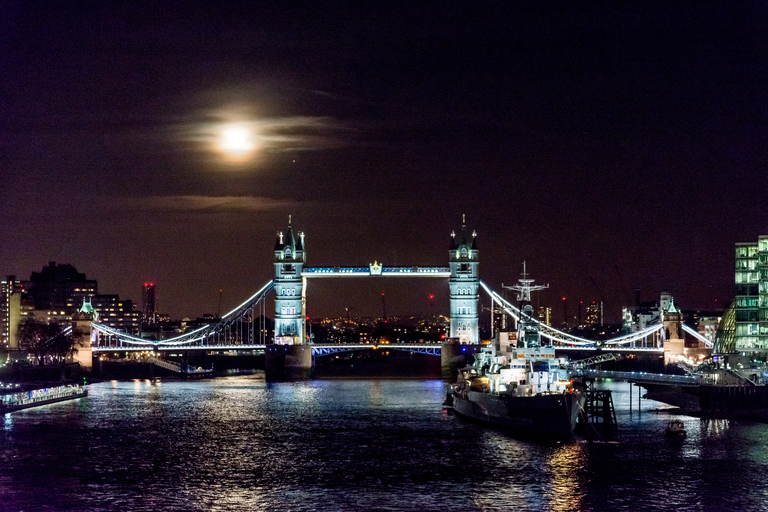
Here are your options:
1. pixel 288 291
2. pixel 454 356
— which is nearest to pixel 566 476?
pixel 454 356

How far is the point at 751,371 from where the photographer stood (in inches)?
4134

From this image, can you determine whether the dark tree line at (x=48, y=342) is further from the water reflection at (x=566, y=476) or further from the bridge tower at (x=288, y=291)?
the water reflection at (x=566, y=476)

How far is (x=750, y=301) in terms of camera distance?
4702 inches

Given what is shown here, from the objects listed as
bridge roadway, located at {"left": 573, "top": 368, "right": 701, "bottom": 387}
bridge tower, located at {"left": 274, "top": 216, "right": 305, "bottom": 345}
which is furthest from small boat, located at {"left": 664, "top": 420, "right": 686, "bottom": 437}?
bridge tower, located at {"left": 274, "top": 216, "right": 305, "bottom": 345}

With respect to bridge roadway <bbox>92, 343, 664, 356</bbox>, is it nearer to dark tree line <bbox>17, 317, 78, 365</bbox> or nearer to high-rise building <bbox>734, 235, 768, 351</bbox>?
dark tree line <bbox>17, 317, 78, 365</bbox>

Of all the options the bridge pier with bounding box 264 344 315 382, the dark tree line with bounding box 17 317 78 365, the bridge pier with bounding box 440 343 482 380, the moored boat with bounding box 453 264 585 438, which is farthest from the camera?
the dark tree line with bounding box 17 317 78 365

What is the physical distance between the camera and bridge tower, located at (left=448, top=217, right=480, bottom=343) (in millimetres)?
171625

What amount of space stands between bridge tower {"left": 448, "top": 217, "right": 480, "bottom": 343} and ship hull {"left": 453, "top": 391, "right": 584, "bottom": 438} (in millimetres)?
78176

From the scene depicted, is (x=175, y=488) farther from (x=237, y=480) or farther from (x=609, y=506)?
(x=609, y=506)

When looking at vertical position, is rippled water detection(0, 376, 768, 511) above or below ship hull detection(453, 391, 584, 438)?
below

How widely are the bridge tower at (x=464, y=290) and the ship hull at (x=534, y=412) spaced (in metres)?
78.2

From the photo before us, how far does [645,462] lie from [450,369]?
3710 inches

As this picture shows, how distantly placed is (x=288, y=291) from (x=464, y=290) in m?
23.6

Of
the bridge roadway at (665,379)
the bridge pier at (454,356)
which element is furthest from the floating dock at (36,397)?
the bridge pier at (454,356)
